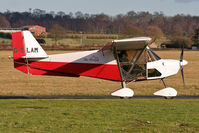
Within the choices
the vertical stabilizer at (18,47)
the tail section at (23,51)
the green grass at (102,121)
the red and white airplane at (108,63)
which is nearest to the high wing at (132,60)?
the red and white airplane at (108,63)

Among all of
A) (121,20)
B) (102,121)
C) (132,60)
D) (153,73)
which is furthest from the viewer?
(121,20)

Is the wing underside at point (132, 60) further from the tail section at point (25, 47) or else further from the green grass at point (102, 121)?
the green grass at point (102, 121)

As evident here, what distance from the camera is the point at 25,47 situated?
586 inches

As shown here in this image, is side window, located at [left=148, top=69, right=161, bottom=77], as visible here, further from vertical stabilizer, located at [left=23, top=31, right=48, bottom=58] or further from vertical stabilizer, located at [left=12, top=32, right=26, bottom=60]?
vertical stabilizer, located at [left=12, top=32, right=26, bottom=60]

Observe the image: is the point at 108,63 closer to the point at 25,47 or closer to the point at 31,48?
the point at 31,48

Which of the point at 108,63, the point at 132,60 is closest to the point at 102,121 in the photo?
the point at 132,60

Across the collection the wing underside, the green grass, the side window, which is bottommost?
the green grass

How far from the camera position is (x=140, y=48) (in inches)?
555

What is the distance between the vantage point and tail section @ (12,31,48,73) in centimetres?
1486

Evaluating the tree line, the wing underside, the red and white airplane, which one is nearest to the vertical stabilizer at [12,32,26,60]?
the red and white airplane

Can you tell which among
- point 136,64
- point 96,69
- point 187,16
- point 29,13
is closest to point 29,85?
point 96,69

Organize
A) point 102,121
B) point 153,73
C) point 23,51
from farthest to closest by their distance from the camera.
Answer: point 23,51, point 153,73, point 102,121

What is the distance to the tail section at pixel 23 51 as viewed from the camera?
14.9m

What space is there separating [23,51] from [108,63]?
156 inches
